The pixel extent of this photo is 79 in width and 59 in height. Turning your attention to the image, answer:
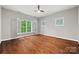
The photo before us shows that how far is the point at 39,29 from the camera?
4.62ft

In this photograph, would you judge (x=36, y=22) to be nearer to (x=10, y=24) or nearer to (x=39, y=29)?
(x=39, y=29)

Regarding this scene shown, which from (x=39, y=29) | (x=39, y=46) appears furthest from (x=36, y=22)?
(x=39, y=46)

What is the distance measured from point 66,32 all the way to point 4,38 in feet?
3.03

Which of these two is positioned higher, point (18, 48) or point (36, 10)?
point (36, 10)

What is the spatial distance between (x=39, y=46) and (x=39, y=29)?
267 millimetres

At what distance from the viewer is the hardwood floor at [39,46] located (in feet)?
4.41

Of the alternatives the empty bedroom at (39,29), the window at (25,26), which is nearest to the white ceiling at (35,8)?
the empty bedroom at (39,29)

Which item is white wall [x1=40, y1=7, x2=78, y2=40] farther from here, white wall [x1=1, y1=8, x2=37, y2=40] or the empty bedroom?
white wall [x1=1, y1=8, x2=37, y2=40]

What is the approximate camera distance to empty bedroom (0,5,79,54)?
4.21 feet

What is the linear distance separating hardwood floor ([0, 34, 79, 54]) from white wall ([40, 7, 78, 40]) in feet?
0.32

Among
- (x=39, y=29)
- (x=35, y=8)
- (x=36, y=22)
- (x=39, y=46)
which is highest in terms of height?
(x=35, y=8)
